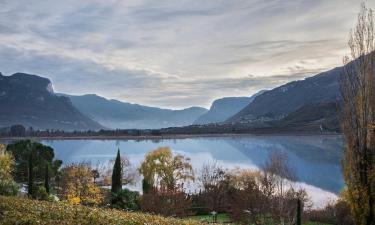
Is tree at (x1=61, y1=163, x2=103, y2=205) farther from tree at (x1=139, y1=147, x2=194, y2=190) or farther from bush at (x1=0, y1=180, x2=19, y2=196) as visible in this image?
bush at (x1=0, y1=180, x2=19, y2=196)

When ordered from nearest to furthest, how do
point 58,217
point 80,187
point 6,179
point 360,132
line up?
point 58,217, point 360,132, point 6,179, point 80,187

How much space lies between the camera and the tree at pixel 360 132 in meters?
19.0

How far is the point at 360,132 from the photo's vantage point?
64.5ft

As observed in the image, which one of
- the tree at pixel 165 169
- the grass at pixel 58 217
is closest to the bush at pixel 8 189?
the grass at pixel 58 217

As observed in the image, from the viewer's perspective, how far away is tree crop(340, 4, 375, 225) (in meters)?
19.0

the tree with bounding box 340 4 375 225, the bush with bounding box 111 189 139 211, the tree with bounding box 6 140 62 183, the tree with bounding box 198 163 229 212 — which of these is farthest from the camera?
the tree with bounding box 198 163 229 212

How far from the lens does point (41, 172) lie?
181 feet

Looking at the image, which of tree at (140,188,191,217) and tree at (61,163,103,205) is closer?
tree at (140,188,191,217)

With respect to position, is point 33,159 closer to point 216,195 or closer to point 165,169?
point 165,169

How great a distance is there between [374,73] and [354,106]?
1874 millimetres

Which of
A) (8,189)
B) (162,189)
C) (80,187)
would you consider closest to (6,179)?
(8,189)

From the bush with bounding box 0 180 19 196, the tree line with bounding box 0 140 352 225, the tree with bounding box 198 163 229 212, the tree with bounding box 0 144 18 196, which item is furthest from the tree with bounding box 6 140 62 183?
the bush with bounding box 0 180 19 196

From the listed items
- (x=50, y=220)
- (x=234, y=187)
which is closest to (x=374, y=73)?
(x=50, y=220)

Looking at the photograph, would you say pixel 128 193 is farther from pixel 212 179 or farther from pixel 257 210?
pixel 212 179
